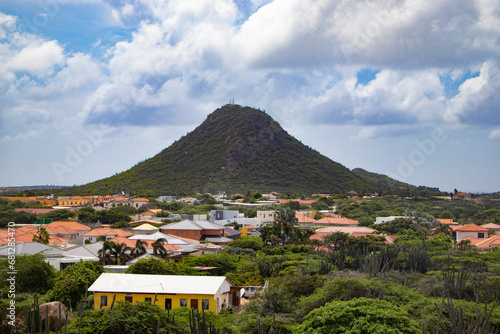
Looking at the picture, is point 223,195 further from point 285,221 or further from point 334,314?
point 334,314

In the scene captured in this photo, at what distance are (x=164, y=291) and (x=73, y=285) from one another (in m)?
4.96

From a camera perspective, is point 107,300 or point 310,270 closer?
point 107,300

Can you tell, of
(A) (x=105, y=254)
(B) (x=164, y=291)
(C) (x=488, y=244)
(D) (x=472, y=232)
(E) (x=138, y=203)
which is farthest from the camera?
(E) (x=138, y=203)

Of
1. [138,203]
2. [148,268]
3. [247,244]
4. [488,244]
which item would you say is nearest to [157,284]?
[148,268]

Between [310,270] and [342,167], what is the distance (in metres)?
130

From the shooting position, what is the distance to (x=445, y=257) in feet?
121

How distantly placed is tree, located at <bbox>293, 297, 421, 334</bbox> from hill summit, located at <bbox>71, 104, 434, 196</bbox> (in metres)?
110

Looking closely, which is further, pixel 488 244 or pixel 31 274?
pixel 488 244

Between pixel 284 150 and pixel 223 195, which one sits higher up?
pixel 284 150

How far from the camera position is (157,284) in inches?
976

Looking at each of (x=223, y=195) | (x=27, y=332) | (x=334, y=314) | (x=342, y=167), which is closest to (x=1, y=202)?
(x=223, y=195)

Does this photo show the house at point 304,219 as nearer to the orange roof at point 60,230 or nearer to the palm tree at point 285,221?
the palm tree at point 285,221

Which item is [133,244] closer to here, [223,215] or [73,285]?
[73,285]

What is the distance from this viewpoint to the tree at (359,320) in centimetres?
1577
